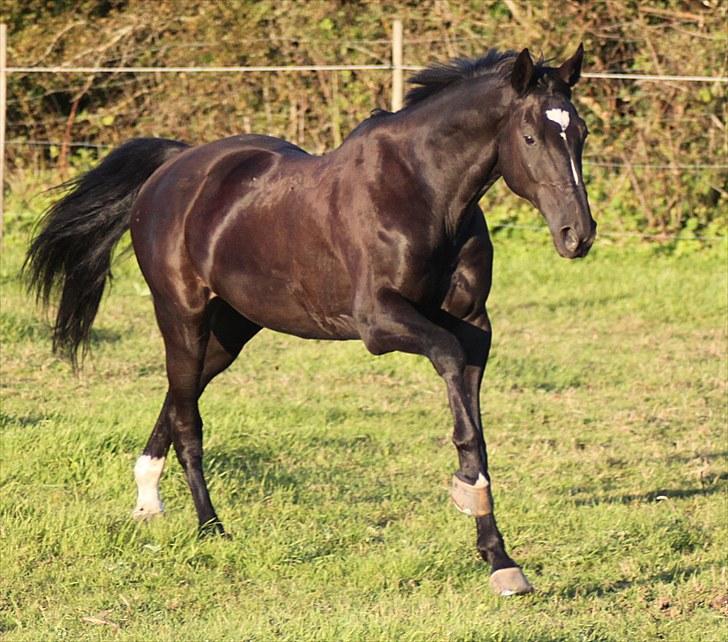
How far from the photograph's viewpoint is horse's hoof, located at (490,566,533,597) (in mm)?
5141

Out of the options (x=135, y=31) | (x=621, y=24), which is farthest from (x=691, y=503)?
(x=135, y=31)

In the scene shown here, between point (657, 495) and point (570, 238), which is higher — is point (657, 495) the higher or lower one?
the lower one

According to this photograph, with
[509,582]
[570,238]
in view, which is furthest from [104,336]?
[570,238]

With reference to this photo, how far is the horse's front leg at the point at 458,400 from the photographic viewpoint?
202 inches

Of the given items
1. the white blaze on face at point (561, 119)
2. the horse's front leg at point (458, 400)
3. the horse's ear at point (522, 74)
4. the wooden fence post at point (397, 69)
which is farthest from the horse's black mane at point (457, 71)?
the wooden fence post at point (397, 69)

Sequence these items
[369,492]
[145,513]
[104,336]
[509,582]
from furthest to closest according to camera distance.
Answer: [104,336] → [369,492] → [145,513] → [509,582]

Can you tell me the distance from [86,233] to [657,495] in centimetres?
289

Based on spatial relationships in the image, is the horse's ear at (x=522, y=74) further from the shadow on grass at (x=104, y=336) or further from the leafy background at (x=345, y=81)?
the leafy background at (x=345, y=81)

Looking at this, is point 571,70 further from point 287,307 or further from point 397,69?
point 397,69

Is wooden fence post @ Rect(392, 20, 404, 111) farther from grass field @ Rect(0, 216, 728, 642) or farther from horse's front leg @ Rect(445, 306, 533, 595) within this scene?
horse's front leg @ Rect(445, 306, 533, 595)

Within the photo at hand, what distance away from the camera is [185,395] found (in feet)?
21.3

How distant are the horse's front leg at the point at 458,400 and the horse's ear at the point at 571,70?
0.94 m

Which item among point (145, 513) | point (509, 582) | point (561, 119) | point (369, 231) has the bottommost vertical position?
point (145, 513)

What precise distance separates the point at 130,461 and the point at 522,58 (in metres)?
2.97
